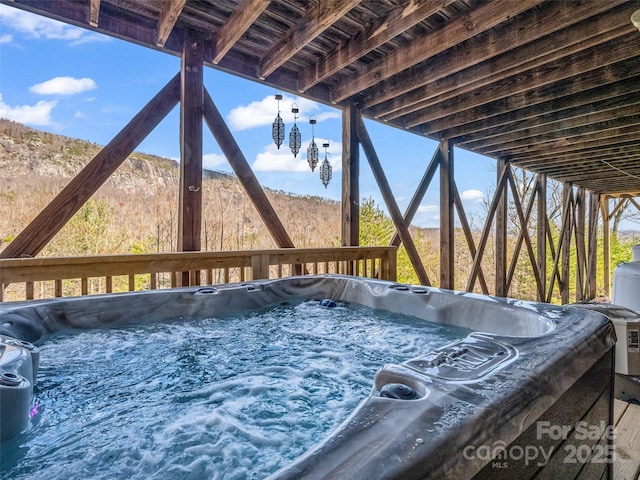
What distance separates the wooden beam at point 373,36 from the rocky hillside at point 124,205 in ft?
7.92

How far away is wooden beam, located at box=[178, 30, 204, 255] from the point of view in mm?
2537

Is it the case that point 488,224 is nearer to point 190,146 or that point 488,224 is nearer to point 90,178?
point 190,146

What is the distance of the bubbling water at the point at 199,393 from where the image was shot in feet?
2.59

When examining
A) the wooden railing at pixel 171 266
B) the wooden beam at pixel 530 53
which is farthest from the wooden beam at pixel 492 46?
the wooden railing at pixel 171 266

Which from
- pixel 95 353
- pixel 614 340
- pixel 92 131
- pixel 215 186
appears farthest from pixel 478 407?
pixel 215 186

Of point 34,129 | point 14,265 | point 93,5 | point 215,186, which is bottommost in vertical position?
point 14,265

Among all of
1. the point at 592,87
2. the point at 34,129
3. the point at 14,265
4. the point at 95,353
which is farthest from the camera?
the point at 34,129

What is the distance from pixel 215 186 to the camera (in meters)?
4.91

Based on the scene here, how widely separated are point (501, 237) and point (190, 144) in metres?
4.48

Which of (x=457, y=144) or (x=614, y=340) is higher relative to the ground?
(x=457, y=144)

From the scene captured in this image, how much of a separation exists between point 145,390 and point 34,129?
366cm

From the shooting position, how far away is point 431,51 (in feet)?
7.93

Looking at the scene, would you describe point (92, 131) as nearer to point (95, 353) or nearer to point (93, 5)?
point (93, 5)

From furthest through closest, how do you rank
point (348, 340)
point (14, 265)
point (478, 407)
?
point (14, 265) → point (348, 340) → point (478, 407)
